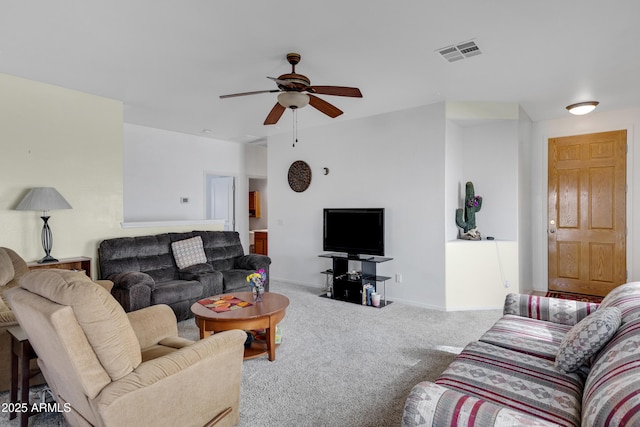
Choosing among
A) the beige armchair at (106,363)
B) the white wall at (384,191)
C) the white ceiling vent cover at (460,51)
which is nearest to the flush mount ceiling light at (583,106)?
the white wall at (384,191)

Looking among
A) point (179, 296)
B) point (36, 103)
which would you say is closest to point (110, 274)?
point (179, 296)

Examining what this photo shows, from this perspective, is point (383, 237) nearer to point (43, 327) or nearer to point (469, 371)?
point (469, 371)

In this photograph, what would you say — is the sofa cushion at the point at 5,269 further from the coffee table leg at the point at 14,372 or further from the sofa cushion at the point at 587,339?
the sofa cushion at the point at 587,339

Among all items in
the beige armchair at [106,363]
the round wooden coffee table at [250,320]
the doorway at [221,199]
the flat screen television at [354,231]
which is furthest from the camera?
the doorway at [221,199]

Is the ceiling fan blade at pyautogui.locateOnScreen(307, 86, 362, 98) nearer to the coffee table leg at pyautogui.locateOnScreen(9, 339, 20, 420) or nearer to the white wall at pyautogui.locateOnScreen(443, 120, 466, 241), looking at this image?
the white wall at pyautogui.locateOnScreen(443, 120, 466, 241)

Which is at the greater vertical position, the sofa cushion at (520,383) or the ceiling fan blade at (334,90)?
the ceiling fan blade at (334,90)

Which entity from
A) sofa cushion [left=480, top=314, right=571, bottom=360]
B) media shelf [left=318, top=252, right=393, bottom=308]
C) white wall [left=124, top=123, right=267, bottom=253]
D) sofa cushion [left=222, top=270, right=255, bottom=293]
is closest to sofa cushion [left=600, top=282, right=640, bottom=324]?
sofa cushion [left=480, top=314, right=571, bottom=360]

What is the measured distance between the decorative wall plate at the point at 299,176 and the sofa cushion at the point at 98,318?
14.6 feet

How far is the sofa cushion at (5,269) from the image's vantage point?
9.41 ft

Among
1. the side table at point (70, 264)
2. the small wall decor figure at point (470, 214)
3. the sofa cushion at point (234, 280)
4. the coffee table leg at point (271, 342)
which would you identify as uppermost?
the small wall decor figure at point (470, 214)

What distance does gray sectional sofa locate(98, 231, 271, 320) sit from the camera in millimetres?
3746

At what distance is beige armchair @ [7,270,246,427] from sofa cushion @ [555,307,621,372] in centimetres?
177

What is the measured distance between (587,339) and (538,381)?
32 centimetres

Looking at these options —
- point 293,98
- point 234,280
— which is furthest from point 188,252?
point 293,98
